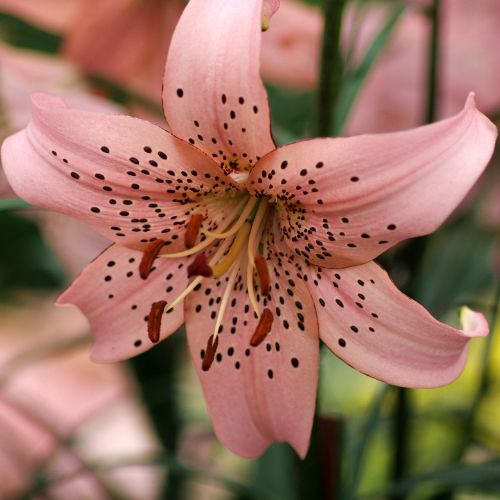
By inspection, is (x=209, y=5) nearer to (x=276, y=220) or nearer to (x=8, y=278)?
(x=276, y=220)

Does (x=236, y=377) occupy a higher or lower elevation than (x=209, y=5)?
lower

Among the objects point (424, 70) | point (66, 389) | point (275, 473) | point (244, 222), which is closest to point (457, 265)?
point (424, 70)

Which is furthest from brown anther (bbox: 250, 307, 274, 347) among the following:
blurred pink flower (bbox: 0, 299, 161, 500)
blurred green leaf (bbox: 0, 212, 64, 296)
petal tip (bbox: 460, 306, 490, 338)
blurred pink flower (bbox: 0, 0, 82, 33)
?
blurred pink flower (bbox: 0, 299, 161, 500)

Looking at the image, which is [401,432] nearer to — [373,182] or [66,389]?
[373,182]

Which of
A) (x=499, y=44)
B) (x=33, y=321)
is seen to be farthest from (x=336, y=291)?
(x=33, y=321)

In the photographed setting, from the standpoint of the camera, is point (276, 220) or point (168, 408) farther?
point (168, 408)

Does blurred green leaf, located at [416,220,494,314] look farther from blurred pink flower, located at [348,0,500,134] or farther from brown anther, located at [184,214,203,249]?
brown anther, located at [184,214,203,249]

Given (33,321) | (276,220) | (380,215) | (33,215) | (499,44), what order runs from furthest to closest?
(33,321), (33,215), (499,44), (276,220), (380,215)
